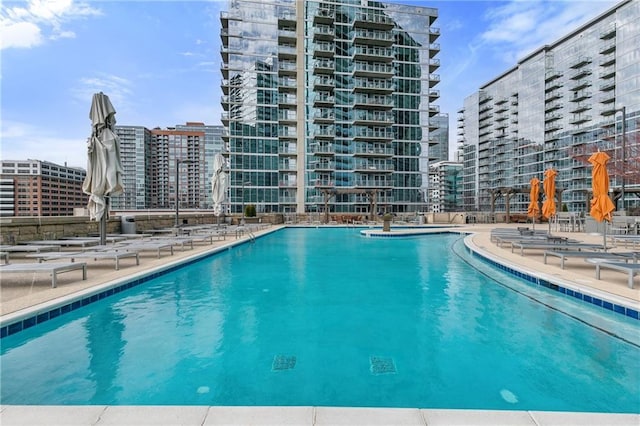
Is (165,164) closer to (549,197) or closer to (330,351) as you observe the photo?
(549,197)

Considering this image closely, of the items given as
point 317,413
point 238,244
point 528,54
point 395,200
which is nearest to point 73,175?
point 395,200

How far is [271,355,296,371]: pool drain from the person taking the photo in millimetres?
3329

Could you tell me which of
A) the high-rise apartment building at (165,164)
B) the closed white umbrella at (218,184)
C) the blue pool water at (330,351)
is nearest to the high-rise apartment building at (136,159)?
the high-rise apartment building at (165,164)

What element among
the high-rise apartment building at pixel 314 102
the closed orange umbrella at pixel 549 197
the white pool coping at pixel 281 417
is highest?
the high-rise apartment building at pixel 314 102

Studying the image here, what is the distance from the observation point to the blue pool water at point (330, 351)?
284 cm

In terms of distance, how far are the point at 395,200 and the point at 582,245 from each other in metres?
29.1

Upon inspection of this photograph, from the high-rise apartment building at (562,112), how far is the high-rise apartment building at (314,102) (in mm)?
13786

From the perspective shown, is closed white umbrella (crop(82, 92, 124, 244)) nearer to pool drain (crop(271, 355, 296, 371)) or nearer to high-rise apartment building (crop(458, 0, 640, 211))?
pool drain (crop(271, 355, 296, 371))

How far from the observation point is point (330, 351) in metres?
3.72

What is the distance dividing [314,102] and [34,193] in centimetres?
3518

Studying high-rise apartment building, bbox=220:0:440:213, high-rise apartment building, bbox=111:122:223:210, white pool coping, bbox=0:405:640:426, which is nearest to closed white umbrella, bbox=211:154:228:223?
white pool coping, bbox=0:405:640:426

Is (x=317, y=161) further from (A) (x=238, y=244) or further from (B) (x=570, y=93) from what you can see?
(B) (x=570, y=93)

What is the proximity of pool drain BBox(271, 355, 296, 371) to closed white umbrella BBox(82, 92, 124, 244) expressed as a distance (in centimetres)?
726

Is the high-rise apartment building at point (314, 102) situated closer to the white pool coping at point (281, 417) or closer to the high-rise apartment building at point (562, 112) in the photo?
the high-rise apartment building at point (562, 112)
